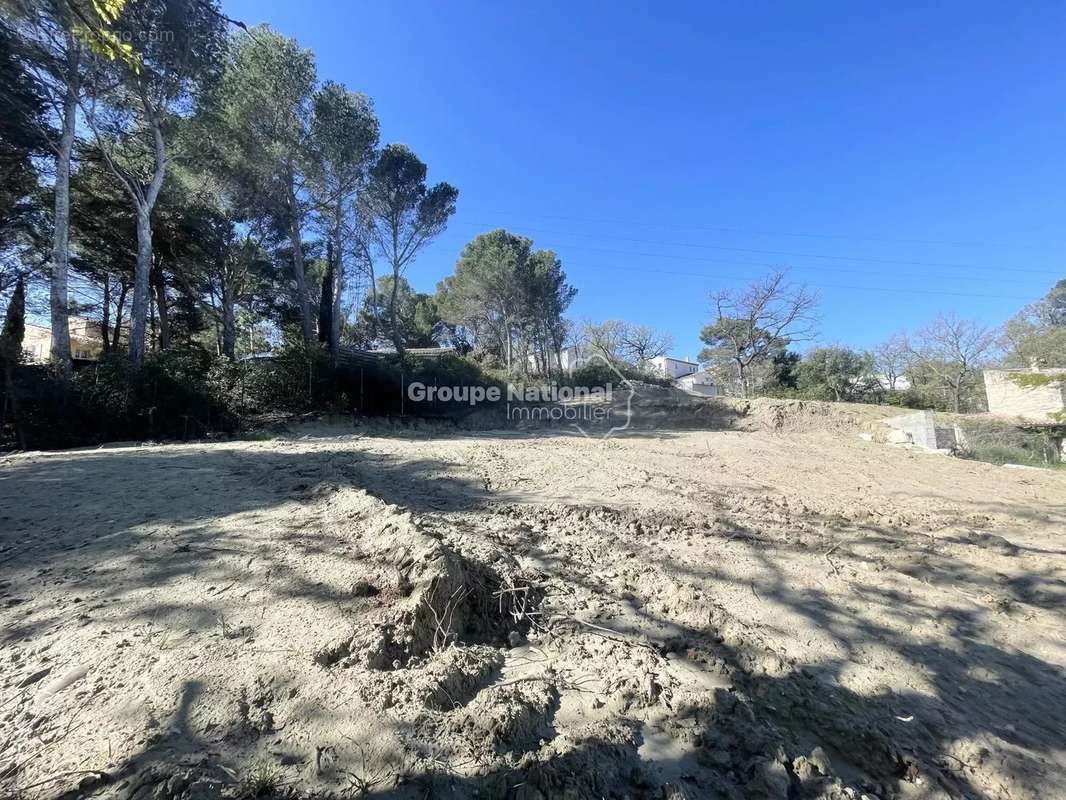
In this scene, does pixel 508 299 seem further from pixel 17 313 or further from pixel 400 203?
pixel 17 313

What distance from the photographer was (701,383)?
30.9 m

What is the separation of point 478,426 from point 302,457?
308 inches

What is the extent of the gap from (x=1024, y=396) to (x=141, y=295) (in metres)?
22.6

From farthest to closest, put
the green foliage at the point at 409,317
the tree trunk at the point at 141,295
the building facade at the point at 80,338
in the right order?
the green foliage at the point at 409,317 < the building facade at the point at 80,338 < the tree trunk at the point at 141,295

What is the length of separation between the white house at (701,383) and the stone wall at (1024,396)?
12675 millimetres

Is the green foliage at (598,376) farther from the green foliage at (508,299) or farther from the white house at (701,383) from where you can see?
the white house at (701,383)

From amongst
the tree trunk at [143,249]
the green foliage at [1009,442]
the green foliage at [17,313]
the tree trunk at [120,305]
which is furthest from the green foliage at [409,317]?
the green foliage at [1009,442]

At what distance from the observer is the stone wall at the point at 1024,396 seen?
11.6m

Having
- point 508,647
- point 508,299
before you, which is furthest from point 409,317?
point 508,647

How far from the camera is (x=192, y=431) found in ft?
25.6

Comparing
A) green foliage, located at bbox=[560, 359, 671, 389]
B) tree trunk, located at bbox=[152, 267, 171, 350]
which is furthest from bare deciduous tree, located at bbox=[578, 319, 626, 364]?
tree trunk, located at bbox=[152, 267, 171, 350]

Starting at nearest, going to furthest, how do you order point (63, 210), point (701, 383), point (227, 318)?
point (63, 210)
point (227, 318)
point (701, 383)

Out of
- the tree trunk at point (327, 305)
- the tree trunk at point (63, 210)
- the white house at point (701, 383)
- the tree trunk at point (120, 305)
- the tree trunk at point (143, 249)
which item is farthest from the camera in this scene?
the white house at point (701, 383)

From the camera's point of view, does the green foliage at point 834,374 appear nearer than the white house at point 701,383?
Yes
